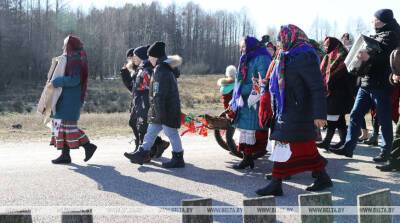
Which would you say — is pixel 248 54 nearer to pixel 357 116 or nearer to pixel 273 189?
pixel 357 116

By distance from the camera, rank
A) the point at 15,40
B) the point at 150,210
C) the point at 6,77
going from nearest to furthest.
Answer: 1. the point at 150,210
2. the point at 6,77
3. the point at 15,40

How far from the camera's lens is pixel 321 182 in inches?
234

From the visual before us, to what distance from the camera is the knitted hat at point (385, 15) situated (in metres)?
7.20

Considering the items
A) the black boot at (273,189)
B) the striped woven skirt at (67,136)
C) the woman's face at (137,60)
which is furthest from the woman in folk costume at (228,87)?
the black boot at (273,189)

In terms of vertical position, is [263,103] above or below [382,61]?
below

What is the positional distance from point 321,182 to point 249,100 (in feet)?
5.26

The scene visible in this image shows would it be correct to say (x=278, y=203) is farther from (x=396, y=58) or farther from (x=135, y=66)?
(x=135, y=66)

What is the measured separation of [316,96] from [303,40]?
2.17 feet

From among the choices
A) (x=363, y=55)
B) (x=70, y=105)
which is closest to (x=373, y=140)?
(x=363, y=55)

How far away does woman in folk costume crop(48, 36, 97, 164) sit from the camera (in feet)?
24.6

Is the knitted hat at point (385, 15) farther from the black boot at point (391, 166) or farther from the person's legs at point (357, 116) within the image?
the black boot at point (391, 166)

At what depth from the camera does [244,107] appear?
7.18m

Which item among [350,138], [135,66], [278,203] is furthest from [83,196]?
[350,138]

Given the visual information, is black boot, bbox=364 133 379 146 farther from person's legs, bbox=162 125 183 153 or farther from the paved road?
person's legs, bbox=162 125 183 153
